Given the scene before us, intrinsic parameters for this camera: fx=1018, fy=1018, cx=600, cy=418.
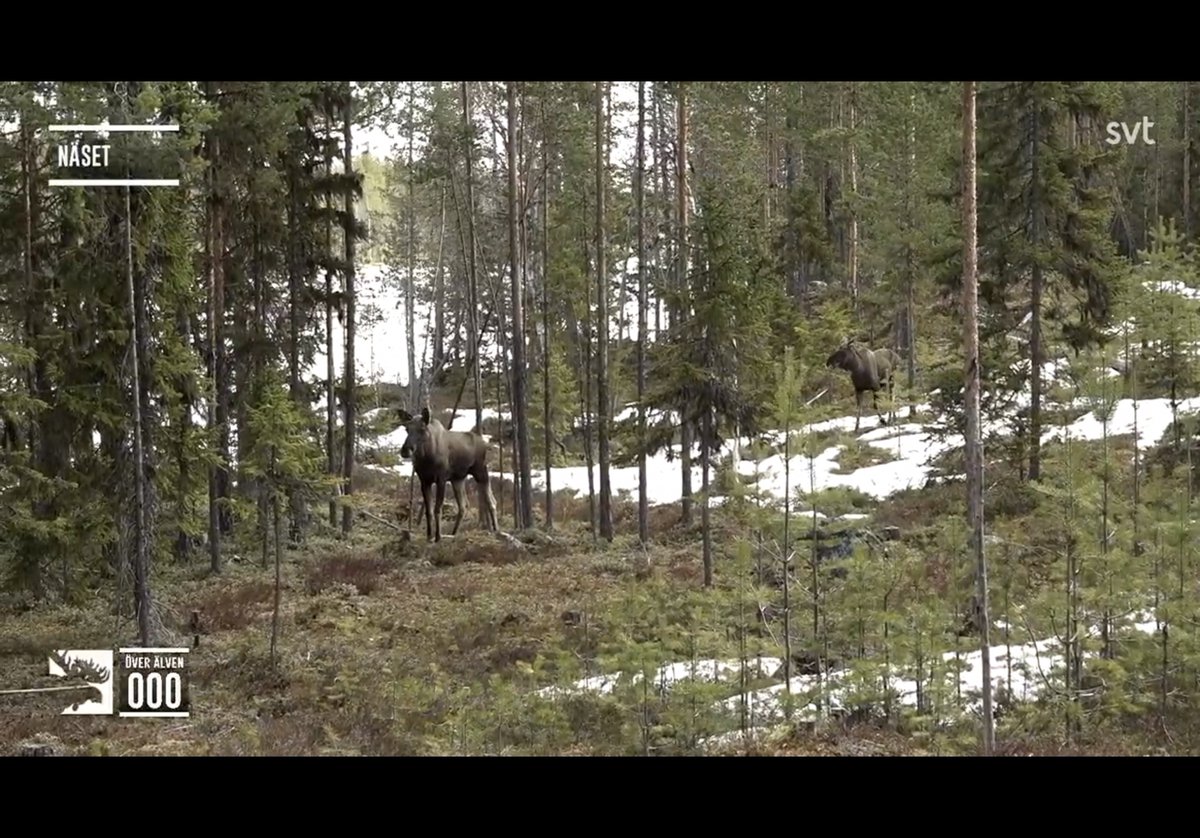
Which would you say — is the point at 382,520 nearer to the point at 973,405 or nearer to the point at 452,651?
the point at 452,651

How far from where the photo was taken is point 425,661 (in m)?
12.1

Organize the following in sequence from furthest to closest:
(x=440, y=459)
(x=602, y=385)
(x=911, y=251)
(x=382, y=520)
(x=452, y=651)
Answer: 1. (x=382, y=520)
2. (x=602, y=385)
3. (x=440, y=459)
4. (x=911, y=251)
5. (x=452, y=651)

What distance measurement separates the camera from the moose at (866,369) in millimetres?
20141

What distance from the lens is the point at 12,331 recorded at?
43.9 ft

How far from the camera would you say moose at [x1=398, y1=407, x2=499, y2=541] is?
1828 centimetres

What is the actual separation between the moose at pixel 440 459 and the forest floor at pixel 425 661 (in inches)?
59.0

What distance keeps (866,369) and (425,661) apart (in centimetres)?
1178

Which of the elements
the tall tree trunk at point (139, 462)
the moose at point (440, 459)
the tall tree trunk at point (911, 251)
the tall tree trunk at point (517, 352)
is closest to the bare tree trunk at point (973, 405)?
the tall tree trunk at point (911, 251)

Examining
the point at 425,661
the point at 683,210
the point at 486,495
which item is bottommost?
the point at 425,661

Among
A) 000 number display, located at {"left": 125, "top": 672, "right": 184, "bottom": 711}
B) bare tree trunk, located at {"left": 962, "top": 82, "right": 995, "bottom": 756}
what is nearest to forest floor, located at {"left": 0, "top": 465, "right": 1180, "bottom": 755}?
000 number display, located at {"left": 125, "top": 672, "right": 184, "bottom": 711}

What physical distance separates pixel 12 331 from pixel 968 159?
11.9 meters

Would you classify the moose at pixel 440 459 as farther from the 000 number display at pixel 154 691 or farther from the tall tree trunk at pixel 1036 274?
the 000 number display at pixel 154 691

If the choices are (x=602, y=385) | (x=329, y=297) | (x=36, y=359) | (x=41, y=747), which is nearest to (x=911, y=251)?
(x=602, y=385)
